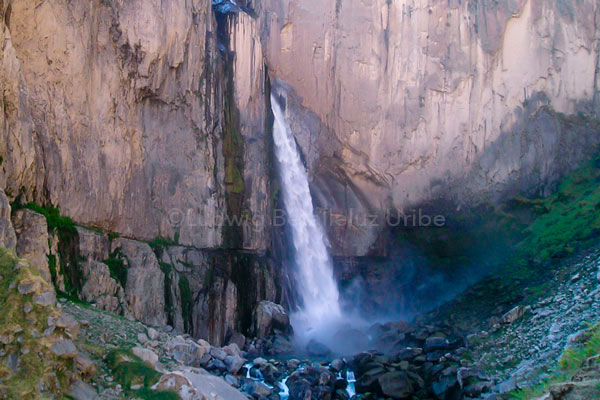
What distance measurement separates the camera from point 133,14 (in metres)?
21.2

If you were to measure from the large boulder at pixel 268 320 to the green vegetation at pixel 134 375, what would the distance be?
11.8 m

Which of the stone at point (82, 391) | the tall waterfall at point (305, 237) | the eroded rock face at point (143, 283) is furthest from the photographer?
the tall waterfall at point (305, 237)

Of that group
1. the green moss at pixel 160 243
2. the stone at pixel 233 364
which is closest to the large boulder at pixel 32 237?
the stone at pixel 233 364

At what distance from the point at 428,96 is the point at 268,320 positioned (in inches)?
604

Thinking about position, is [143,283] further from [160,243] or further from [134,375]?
[134,375]

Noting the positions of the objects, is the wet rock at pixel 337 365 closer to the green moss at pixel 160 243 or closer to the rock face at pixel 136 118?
the rock face at pixel 136 118

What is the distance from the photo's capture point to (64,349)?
33.9 feet

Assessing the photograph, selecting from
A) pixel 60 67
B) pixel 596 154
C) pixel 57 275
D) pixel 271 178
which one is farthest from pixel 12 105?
pixel 596 154

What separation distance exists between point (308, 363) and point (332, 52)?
17.9 metres

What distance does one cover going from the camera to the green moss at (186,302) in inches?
861

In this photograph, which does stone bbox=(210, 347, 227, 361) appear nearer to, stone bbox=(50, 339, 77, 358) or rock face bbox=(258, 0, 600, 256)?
stone bbox=(50, 339, 77, 358)

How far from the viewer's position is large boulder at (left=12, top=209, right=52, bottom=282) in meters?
15.4

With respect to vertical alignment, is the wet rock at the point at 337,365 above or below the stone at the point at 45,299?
below

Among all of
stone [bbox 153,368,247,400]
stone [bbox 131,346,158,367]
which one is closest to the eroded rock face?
stone [bbox 153,368,247,400]
